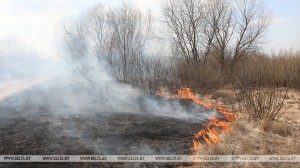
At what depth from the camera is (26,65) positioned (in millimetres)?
46594

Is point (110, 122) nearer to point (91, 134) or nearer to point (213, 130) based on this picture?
point (91, 134)

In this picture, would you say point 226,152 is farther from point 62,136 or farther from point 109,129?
point 62,136

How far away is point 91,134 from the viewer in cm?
809

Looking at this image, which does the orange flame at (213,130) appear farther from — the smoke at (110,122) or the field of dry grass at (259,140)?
the smoke at (110,122)

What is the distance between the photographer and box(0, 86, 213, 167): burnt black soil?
681 cm

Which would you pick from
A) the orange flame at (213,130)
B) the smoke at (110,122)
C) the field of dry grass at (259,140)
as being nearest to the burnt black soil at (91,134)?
the smoke at (110,122)

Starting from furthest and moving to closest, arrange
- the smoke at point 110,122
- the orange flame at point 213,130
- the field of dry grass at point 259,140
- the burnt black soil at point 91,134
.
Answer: the orange flame at point 213,130 → the smoke at point 110,122 → the burnt black soil at point 91,134 → the field of dry grass at point 259,140

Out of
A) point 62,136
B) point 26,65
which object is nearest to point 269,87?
point 62,136

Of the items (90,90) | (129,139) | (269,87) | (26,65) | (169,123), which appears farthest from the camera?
(26,65)

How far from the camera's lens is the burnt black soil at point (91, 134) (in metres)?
6.81

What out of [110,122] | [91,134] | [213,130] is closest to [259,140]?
→ [213,130]

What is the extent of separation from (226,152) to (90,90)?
12518 millimetres

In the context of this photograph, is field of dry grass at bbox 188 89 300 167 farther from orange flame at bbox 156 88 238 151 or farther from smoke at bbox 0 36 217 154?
smoke at bbox 0 36 217 154

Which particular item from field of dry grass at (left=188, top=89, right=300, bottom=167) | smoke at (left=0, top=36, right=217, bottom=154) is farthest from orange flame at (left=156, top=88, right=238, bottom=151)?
smoke at (left=0, top=36, right=217, bottom=154)
